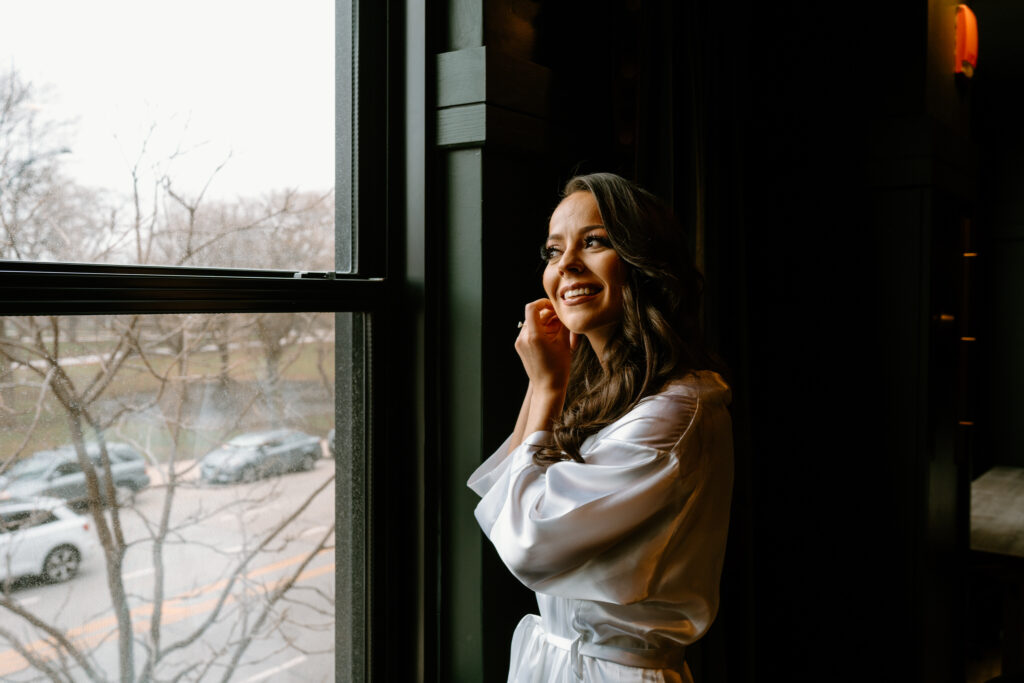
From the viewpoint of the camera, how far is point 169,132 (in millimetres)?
1385

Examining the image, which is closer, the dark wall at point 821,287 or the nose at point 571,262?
the nose at point 571,262

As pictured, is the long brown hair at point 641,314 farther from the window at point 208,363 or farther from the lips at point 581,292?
the window at point 208,363

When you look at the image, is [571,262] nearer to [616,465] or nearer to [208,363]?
[616,465]

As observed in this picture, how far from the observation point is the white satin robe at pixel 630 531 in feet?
3.82

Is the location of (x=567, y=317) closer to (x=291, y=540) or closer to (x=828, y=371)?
(x=291, y=540)

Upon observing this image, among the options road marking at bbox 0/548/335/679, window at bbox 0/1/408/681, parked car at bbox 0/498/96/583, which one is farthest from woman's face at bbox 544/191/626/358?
parked car at bbox 0/498/96/583

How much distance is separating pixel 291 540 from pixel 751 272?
170 cm

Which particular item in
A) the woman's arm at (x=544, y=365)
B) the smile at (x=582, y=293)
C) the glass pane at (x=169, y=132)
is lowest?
the woman's arm at (x=544, y=365)

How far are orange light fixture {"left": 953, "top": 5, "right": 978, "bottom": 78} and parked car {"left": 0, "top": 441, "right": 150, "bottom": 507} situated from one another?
272cm

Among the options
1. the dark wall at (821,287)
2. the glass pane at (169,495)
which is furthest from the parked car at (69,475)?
the dark wall at (821,287)

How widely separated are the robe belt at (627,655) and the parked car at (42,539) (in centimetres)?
76

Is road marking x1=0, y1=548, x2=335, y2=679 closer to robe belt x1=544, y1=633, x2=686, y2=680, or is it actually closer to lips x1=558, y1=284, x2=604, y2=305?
robe belt x1=544, y1=633, x2=686, y2=680

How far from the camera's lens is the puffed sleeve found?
A: 3.79 ft

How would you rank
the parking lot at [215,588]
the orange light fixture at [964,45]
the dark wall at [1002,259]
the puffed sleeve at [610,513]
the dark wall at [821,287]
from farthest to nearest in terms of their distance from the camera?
the dark wall at [1002,259], the orange light fixture at [964,45], the dark wall at [821,287], the parking lot at [215,588], the puffed sleeve at [610,513]
